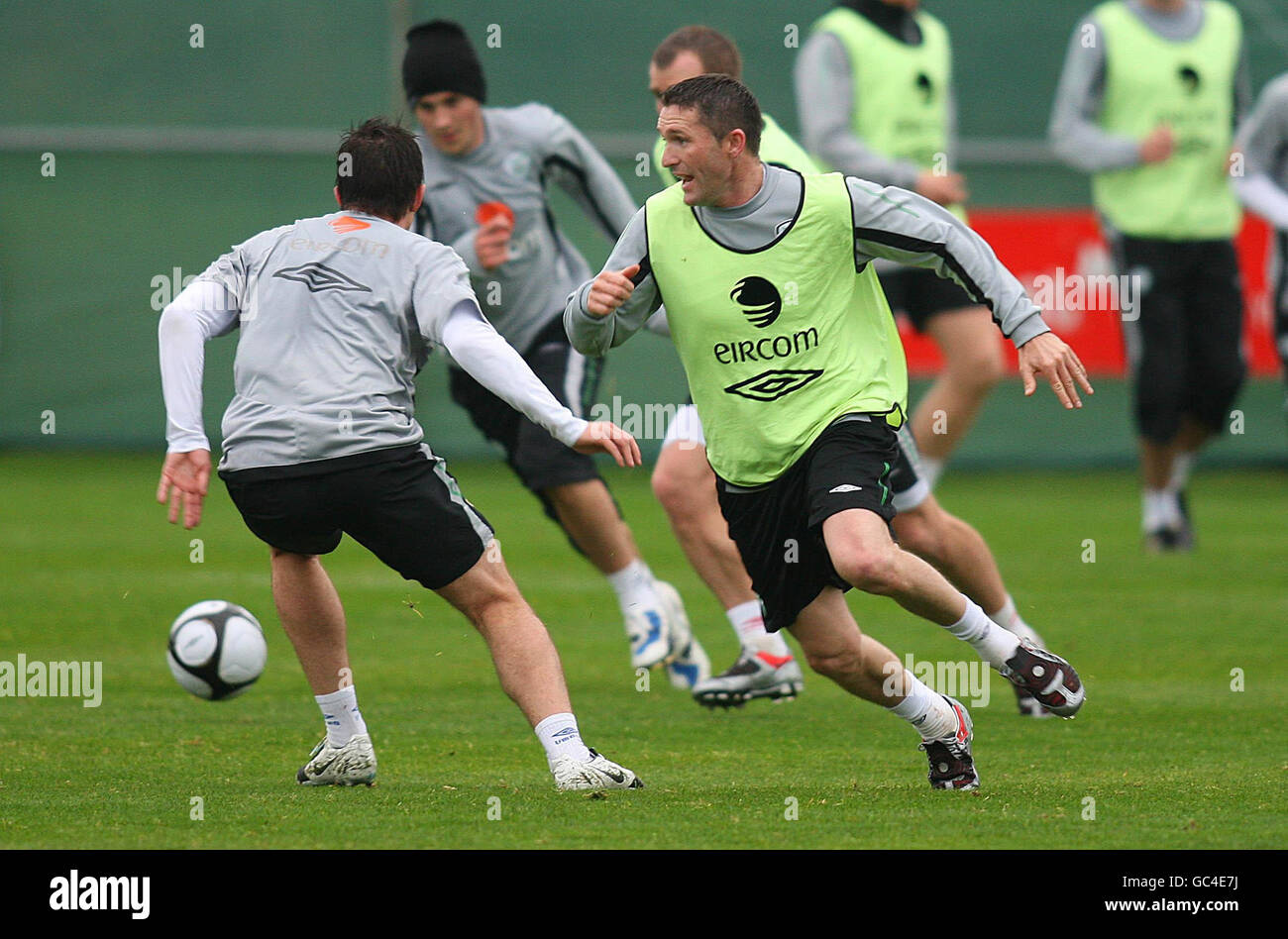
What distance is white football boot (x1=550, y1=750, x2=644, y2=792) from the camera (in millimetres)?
5230

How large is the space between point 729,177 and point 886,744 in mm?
1952

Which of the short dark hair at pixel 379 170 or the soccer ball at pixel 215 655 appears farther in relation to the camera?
the soccer ball at pixel 215 655

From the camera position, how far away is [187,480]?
16.5ft

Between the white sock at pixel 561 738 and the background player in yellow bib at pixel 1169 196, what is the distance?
6605mm

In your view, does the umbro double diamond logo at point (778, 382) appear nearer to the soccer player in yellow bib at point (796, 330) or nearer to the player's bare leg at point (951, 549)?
the soccer player in yellow bib at point (796, 330)

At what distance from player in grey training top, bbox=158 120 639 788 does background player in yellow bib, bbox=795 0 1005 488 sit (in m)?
3.99

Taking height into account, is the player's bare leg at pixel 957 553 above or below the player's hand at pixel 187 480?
below

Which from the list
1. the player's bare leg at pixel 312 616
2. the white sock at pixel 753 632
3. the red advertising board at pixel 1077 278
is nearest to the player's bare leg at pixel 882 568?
the player's bare leg at pixel 312 616

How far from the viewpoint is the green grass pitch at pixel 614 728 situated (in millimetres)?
4844

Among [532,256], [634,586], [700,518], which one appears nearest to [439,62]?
[532,256]
